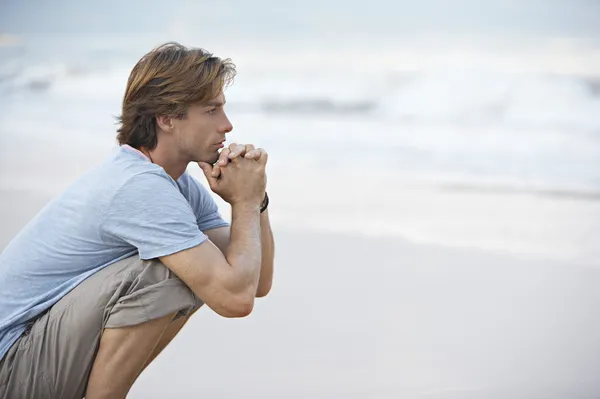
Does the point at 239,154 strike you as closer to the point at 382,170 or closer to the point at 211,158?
the point at 211,158

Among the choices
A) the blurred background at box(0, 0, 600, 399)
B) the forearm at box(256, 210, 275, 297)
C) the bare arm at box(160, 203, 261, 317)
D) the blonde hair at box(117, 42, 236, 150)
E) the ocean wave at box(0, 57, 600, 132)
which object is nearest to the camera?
the bare arm at box(160, 203, 261, 317)

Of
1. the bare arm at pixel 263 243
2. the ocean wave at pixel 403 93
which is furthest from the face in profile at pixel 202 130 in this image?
the ocean wave at pixel 403 93

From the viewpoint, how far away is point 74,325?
1.83 meters

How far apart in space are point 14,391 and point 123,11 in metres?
6.33

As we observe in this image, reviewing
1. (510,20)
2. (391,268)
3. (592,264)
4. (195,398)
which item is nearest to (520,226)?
(592,264)

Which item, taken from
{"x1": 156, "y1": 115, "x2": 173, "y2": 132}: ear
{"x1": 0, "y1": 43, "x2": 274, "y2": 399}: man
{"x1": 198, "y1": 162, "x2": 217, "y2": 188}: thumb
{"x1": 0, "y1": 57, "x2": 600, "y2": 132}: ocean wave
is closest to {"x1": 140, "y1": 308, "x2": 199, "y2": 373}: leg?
{"x1": 0, "y1": 43, "x2": 274, "y2": 399}: man

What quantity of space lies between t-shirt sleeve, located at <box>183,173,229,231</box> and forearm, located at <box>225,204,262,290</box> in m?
0.24

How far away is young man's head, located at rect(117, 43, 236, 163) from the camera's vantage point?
79.0 inches

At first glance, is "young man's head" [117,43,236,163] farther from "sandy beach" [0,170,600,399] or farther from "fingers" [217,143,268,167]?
"sandy beach" [0,170,600,399]

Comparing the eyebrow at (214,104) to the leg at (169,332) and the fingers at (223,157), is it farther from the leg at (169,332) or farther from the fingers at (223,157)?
the leg at (169,332)

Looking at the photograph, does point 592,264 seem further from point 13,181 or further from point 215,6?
point 215,6

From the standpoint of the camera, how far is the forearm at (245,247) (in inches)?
74.3

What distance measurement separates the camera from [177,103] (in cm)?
201

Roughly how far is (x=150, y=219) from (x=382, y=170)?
117 inches
